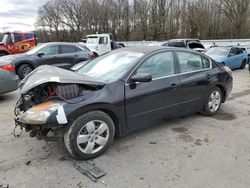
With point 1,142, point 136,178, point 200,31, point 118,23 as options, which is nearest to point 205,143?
point 136,178

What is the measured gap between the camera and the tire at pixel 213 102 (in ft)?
15.8

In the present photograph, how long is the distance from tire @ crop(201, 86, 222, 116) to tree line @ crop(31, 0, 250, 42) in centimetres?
2803

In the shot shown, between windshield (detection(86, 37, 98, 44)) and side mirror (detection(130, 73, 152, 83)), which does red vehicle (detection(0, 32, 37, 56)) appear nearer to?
windshield (detection(86, 37, 98, 44))

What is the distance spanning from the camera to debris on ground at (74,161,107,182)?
2.87 metres

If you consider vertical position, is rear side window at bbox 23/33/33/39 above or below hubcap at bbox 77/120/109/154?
above

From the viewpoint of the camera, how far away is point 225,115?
5.04 metres

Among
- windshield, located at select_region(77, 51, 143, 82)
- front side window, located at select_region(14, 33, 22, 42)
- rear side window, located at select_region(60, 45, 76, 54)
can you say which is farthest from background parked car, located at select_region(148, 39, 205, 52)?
windshield, located at select_region(77, 51, 143, 82)

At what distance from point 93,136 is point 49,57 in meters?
7.14

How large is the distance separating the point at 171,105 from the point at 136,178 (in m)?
1.62

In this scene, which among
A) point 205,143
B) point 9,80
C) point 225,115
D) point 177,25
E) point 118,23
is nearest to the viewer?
point 205,143

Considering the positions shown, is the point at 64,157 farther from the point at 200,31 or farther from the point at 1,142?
the point at 200,31

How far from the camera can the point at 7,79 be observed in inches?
246

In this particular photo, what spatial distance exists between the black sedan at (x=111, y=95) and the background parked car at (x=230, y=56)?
26.2 feet

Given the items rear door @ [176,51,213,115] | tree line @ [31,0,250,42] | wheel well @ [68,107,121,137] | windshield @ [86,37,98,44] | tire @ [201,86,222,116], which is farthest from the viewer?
tree line @ [31,0,250,42]
